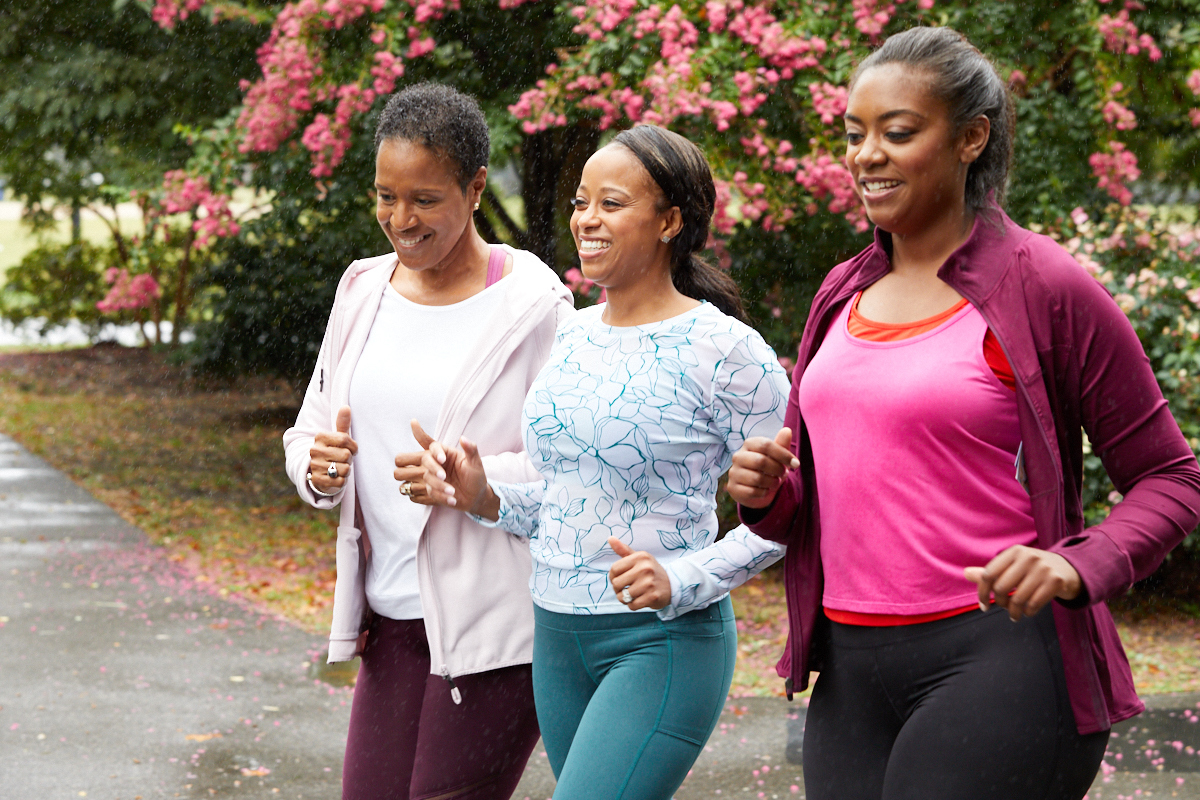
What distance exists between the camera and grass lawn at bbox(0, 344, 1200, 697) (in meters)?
7.34

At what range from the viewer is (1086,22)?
6.96 m

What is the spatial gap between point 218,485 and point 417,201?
9.54 metres

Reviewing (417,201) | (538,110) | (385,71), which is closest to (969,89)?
(417,201)

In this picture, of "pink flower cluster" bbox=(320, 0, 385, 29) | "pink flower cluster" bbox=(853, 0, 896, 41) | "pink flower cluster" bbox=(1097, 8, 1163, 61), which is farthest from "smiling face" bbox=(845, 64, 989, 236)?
"pink flower cluster" bbox=(320, 0, 385, 29)

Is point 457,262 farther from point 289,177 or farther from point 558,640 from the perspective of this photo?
point 289,177

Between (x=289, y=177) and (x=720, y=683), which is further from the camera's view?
(x=289, y=177)

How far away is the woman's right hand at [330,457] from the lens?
2.71 m

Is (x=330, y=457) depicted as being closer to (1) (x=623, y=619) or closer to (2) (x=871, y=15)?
(1) (x=623, y=619)

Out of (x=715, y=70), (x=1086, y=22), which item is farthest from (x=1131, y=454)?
(x=1086, y=22)

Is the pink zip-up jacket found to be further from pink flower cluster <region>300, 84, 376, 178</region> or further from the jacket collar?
pink flower cluster <region>300, 84, 376, 178</region>

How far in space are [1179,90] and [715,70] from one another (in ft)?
12.8

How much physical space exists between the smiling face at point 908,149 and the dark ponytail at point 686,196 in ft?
1.67

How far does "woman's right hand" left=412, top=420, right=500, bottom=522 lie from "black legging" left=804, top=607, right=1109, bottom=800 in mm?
888

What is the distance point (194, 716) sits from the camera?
19.0 feet
